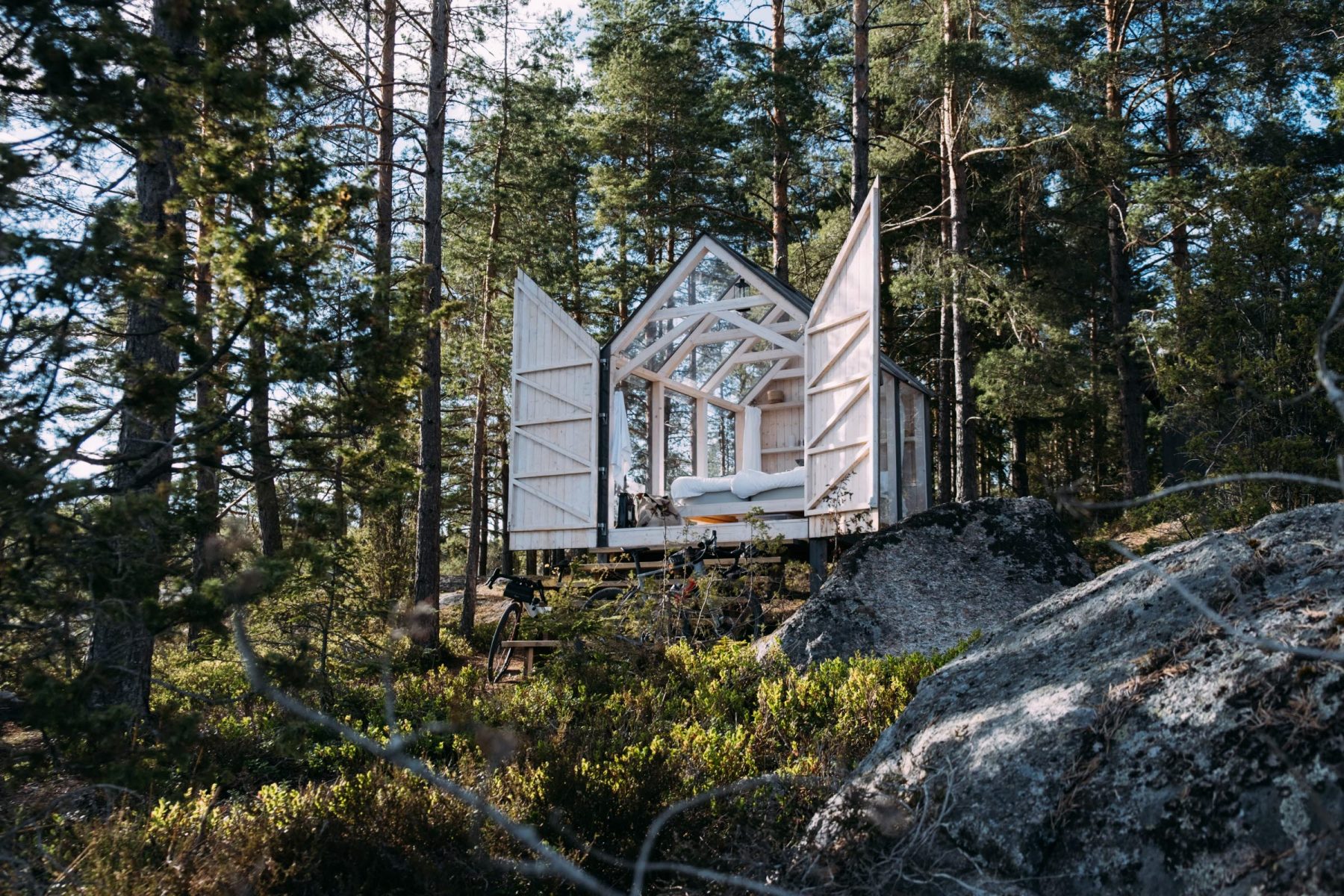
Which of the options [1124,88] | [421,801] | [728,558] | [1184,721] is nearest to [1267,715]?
[1184,721]

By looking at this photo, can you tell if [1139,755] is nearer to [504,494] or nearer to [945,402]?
[945,402]

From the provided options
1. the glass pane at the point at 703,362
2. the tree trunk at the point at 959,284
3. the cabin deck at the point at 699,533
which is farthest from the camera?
the tree trunk at the point at 959,284

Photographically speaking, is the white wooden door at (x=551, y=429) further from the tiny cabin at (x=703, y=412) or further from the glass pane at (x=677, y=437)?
the glass pane at (x=677, y=437)

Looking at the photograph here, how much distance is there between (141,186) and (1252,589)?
6.32 m

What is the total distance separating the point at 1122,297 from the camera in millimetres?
17391

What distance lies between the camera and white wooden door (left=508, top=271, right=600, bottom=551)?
12281mm

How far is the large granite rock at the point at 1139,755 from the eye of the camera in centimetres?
245

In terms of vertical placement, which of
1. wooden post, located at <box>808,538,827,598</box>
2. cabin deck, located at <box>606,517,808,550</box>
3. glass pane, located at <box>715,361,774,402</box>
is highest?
glass pane, located at <box>715,361,774,402</box>

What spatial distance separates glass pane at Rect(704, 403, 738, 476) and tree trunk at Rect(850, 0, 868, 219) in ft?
12.0

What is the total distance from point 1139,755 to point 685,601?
579 centimetres

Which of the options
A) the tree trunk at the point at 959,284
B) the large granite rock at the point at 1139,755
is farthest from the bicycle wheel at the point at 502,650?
the tree trunk at the point at 959,284

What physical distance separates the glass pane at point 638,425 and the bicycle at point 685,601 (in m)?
3.13

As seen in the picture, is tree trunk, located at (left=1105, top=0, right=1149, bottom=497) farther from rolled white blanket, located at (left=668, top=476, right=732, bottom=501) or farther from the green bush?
the green bush

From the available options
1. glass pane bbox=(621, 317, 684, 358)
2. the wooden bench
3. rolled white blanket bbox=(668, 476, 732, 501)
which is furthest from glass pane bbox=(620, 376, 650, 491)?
the wooden bench
